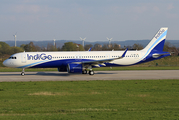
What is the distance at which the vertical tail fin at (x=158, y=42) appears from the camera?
136ft

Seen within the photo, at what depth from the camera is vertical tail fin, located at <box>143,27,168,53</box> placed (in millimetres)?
41469

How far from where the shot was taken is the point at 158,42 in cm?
4159

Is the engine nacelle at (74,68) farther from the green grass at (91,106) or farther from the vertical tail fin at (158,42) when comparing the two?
the green grass at (91,106)

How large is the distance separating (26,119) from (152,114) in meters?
6.80

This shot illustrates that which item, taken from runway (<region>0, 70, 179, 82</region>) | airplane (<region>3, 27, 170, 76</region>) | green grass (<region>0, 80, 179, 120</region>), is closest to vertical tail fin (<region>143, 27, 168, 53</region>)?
airplane (<region>3, 27, 170, 76</region>)

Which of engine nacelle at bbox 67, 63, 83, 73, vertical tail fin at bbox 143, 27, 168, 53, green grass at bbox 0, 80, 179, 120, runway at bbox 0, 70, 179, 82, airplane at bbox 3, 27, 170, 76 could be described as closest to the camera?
green grass at bbox 0, 80, 179, 120

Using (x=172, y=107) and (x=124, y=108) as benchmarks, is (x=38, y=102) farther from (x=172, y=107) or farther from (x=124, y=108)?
(x=172, y=107)

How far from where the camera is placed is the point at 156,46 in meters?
41.5

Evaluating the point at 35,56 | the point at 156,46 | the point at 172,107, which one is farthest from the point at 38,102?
the point at 156,46

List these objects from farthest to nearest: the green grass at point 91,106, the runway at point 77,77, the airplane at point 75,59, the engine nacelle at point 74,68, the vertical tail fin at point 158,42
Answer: the vertical tail fin at point 158,42 → the airplane at point 75,59 → the engine nacelle at point 74,68 → the runway at point 77,77 → the green grass at point 91,106

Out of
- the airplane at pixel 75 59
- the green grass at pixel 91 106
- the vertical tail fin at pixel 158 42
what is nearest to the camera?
the green grass at pixel 91 106

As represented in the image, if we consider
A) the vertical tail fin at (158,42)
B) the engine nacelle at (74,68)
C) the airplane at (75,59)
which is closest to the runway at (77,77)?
the engine nacelle at (74,68)

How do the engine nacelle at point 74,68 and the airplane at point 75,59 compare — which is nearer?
the engine nacelle at point 74,68

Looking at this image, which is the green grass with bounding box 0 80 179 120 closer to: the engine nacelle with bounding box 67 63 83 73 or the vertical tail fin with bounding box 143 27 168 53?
the engine nacelle with bounding box 67 63 83 73
